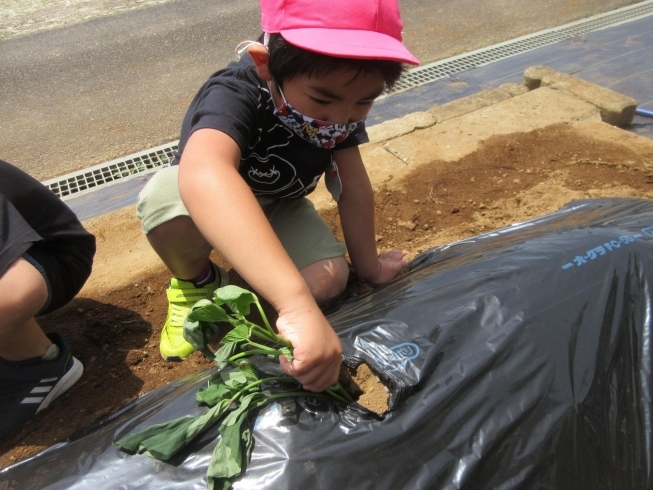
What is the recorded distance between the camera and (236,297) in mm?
888

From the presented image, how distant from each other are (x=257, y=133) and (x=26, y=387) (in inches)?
34.7

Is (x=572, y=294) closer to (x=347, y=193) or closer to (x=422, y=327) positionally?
(x=422, y=327)

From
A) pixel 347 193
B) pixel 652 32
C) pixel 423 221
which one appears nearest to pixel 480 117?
pixel 423 221

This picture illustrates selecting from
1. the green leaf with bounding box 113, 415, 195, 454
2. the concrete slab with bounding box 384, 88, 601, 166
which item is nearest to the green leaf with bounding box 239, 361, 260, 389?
the green leaf with bounding box 113, 415, 195, 454

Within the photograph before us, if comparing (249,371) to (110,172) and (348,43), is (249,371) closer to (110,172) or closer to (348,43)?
(348,43)

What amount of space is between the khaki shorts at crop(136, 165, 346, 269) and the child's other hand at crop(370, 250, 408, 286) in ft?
0.42

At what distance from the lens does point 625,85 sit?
2951 mm

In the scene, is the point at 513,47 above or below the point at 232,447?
below

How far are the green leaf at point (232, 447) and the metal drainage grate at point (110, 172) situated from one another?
1941mm

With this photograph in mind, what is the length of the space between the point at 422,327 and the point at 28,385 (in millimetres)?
1035

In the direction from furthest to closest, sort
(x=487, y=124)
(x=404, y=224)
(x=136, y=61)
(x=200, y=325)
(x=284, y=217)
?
1. (x=136, y=61)
2. (x=487, y=124)
3. (x=404, y=224)
4. (x=284, y=217)
5. (x=200, y=325)

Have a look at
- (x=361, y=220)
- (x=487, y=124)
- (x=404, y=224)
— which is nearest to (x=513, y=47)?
(x=487, y=124)

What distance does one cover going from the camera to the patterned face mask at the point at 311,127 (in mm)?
1308

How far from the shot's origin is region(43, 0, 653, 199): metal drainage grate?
262cm
